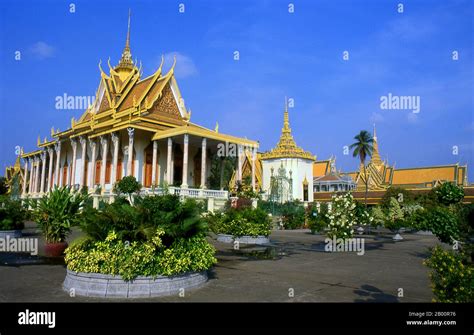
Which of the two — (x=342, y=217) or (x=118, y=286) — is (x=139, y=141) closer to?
(x=342, y=217)

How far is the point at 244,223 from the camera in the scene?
1594cm

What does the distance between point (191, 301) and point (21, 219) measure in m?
14.4

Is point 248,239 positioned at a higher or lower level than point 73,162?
lower

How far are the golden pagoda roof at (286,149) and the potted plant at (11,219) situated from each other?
27.2 metres

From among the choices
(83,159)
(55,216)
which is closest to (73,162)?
(83,159)

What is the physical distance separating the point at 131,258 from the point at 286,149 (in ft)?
114

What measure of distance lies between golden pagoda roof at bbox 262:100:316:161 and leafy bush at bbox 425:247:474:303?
→ 35.0 m

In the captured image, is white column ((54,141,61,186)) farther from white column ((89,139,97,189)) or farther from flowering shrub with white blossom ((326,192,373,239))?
flowering shrub with white blossom ((326,192,373,239))

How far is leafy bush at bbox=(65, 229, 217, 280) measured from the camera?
6.31 m

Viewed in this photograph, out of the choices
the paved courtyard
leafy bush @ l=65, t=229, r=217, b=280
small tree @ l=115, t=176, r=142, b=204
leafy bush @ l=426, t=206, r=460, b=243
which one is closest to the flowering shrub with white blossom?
the paved courtyard

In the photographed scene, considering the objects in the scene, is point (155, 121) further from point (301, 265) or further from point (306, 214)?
point (301, 265)

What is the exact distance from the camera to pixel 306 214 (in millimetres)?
29750
